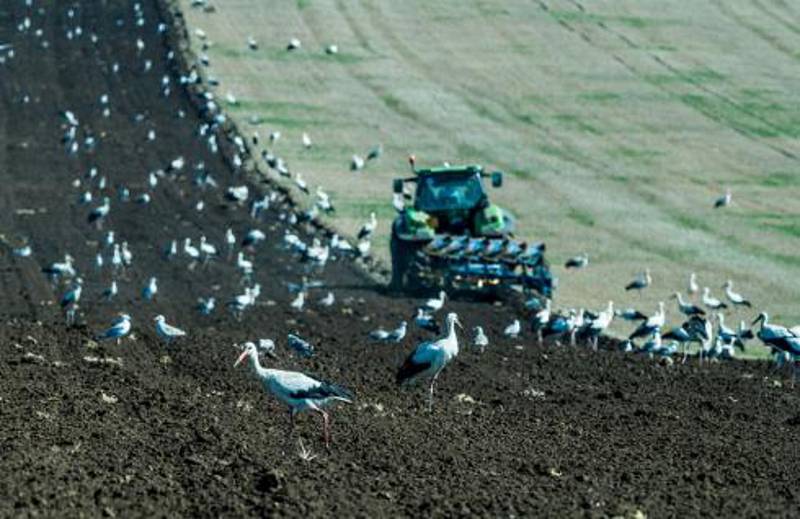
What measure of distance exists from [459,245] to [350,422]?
55.3ft

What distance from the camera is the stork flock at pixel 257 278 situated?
77.9 feet

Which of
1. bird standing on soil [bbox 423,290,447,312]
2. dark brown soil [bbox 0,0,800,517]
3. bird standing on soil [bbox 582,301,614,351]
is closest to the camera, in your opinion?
dark brown soil [bbox 0,0,800,517]

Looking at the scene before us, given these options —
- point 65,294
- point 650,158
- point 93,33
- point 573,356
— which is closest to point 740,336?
point 573,356

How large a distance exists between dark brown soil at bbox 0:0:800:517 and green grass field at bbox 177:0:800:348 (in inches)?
370

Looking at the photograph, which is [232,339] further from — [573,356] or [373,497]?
[373,497]

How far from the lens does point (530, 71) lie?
72.4m

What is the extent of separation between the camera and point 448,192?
4009cm

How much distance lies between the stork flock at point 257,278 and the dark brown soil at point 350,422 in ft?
1.02

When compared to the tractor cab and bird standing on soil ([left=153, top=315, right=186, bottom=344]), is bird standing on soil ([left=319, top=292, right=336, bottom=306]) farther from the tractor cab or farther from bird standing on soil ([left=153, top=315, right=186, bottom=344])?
bird standing on soil ([left=153, top=315, right=186, bottom=344])

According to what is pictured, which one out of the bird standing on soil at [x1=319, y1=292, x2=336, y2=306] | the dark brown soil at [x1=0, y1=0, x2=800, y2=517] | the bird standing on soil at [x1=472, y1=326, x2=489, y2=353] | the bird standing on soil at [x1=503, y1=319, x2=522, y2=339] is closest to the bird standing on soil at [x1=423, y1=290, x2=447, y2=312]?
the dark brown soil at [x1=0, y1=0, x2=800, y2=517]

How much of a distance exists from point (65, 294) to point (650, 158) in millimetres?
28932

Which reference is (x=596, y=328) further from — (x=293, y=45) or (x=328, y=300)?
(x=293, y=45)

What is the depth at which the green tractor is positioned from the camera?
36938 mm

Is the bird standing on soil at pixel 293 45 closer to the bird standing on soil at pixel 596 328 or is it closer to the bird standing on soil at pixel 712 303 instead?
the bird standing on soil at pixel 712 303
